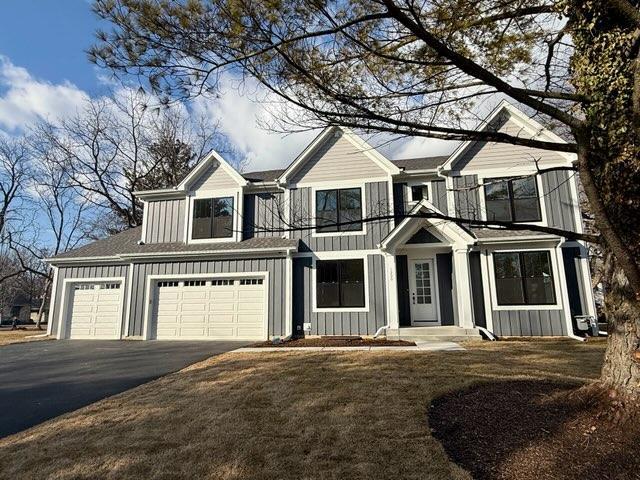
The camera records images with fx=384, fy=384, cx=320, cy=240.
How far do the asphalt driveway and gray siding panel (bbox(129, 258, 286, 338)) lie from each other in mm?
1261

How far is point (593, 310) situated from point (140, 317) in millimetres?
14043

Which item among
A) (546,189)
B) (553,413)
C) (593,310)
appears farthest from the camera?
(546,189)

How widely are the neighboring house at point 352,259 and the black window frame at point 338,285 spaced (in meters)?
0.03

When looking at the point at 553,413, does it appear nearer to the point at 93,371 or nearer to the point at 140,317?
the point at 93,371

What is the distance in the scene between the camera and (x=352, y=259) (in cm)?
1224

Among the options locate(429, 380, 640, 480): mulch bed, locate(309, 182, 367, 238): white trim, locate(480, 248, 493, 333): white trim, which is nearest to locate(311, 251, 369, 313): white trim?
locate(309, 182, 367, 238): white trim

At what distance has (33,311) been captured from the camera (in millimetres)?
46188

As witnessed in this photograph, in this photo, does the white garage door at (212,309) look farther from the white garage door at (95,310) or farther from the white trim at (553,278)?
the white trim at (553,278)

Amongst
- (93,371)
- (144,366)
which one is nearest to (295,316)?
(144,366)

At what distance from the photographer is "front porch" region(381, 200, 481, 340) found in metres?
11.0

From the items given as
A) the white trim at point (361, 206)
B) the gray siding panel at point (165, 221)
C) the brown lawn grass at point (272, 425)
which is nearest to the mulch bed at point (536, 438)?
the brown lawn grass at point (272, 425)

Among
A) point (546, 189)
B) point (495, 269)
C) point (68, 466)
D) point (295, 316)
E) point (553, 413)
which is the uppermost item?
point (546, 189)

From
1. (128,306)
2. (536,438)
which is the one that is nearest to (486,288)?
(536,438)

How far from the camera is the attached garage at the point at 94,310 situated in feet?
44.9
